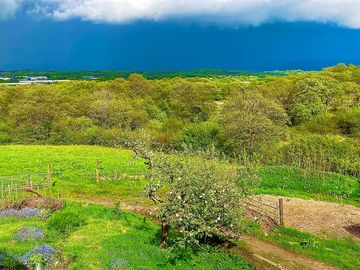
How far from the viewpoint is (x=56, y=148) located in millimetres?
54562

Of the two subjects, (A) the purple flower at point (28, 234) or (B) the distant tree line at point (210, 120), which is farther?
(B) the distant tree line at point (210, 120)

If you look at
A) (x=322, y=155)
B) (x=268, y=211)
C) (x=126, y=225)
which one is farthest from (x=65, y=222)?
(x=322, y=155)

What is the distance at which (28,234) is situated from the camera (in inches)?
773

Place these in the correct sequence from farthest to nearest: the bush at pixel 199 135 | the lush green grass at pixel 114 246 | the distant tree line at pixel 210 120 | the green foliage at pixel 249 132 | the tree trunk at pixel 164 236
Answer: the bush at pixel 199 135 → the green foliage at pixel 249 132 → the distant tree line at pixel 210 120 → the tree trunk at pixel 164 236 → the lush green grass at pixel 114 246

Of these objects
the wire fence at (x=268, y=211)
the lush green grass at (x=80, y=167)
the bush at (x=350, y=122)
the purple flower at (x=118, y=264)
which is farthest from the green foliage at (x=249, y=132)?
the purple flower at (x=118, y=264)

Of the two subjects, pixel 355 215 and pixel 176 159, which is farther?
pixel 355 215

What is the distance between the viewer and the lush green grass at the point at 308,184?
31.4 metres

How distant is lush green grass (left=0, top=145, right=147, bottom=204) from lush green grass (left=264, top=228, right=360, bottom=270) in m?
9.00

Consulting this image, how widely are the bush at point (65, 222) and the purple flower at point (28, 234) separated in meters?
1.09

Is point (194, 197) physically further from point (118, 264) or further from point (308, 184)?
point (308, 184)

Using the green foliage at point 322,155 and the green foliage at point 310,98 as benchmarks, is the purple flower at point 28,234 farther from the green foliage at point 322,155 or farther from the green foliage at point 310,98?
the green foliage at point 310,98

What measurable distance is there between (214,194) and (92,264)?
614cm

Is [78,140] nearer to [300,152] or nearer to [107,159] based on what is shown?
[107,159]

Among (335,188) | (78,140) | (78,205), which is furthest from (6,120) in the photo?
(335,188)
